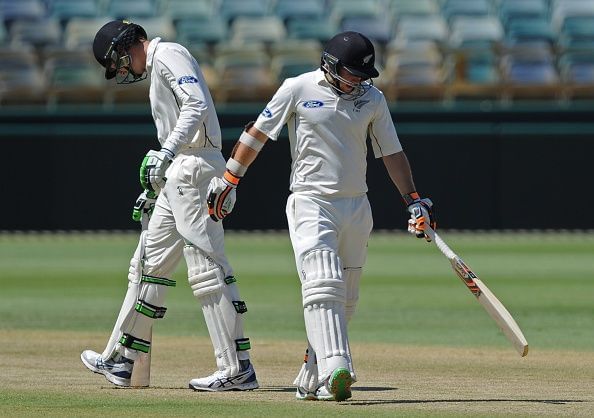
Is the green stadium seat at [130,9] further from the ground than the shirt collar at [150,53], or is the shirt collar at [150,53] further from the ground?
the green stadium seat at [130,9]

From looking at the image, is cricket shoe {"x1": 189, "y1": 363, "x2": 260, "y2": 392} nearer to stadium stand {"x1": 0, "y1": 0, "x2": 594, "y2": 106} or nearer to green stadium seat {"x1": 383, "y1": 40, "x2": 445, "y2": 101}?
stadium stand {"x1": 0, "y1": 0, "x2": 594, "y2": 106}

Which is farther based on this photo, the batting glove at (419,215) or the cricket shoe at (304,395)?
the batting glove at (419,215)

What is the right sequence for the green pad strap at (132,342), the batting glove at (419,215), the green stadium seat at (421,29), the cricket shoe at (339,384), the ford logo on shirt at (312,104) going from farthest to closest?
the green stadium seat at (421,29)
the green pad strap at (132,342)
the batting glove at (419,215)
the ford logo on shirt at (312,104)
the cricket shoe at (339,384)

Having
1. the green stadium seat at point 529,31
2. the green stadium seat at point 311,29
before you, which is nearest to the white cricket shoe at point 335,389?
the green stadium seat at point 311,29

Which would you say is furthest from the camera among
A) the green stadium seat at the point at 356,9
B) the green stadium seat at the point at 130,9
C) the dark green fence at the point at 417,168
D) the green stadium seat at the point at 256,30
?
the green stadium seat at the point at 130,9

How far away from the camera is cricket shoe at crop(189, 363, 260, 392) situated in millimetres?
7363

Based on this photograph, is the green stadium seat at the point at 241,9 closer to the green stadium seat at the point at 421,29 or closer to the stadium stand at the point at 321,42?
the stadium stand at the point at 321,42

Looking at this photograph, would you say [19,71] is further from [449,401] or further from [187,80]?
[449,401]

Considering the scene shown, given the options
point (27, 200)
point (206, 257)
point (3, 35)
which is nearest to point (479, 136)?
point (27, 200)

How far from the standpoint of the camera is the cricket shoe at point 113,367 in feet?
25.0

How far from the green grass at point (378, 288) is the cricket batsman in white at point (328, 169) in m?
3.23

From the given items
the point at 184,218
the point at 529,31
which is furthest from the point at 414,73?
the point at 184,218

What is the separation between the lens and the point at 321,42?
22797 millimetres

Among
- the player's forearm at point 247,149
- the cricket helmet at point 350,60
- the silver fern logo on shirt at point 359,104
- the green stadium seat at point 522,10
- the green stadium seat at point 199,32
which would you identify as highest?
the green stadium seat at point 522,10
